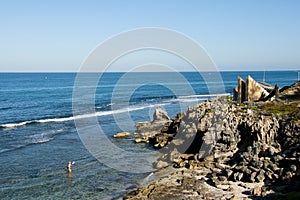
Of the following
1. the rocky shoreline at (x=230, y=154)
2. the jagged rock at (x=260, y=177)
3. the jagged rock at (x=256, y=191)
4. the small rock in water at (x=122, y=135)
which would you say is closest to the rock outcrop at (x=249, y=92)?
the rocky shoreline at (x=230, y=154)

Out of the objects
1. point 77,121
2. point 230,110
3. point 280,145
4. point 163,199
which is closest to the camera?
point 163,199

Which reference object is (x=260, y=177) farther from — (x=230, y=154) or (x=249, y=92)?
(x=249, y=92)

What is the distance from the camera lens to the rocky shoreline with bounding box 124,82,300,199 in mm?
25812

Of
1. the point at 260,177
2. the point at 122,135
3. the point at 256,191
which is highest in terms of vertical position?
the point at 260,177

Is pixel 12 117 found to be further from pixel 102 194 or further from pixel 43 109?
pixel 102 194

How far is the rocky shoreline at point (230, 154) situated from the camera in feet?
84.7

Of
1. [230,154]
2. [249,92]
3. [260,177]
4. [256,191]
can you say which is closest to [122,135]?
[249,92]

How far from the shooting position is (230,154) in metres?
33.8

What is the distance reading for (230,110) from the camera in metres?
42.2

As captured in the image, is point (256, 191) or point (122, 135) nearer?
point (256, 191)

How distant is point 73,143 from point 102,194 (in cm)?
2181

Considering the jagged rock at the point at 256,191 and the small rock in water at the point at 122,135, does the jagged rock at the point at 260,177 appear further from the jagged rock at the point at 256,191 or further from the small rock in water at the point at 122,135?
the small rock in water at the point at 122,135

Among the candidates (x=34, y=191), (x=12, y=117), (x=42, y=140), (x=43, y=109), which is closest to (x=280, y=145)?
(x=34, y=191)

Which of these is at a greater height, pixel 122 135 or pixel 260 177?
pixel 260 177
